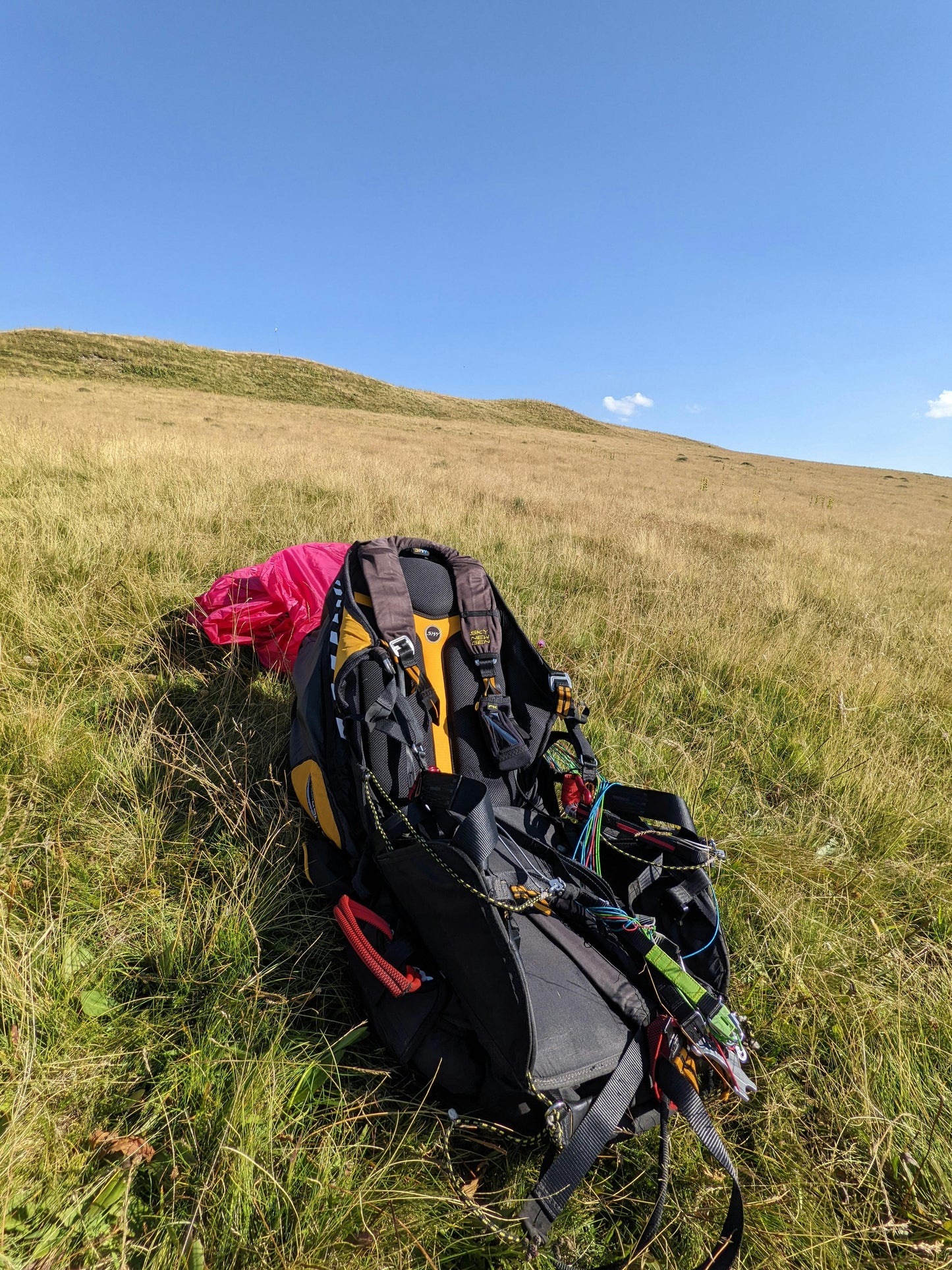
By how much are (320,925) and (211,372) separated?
4571 cm

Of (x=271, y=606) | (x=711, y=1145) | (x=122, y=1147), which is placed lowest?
(x=122, y=1147)

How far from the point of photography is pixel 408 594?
94.0 inches

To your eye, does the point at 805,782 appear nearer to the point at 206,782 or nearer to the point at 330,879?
the point at 330,879

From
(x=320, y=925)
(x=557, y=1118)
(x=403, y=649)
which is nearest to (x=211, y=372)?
(x=403, y=649)

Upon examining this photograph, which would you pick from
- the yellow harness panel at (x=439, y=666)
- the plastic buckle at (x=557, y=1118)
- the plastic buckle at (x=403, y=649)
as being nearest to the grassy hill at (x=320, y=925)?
the plastic buckle at (x=557, y=1118)

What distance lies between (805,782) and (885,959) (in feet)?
3.93

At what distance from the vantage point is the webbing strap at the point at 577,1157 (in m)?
1.27

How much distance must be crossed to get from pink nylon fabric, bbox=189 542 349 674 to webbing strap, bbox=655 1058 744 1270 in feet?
8.46

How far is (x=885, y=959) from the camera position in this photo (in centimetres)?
205

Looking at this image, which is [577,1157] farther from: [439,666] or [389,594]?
[389,594]

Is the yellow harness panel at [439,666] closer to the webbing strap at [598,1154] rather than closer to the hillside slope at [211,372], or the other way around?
the webbing strap at [598,1154]

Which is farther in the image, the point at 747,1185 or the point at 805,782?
the point at 805,782

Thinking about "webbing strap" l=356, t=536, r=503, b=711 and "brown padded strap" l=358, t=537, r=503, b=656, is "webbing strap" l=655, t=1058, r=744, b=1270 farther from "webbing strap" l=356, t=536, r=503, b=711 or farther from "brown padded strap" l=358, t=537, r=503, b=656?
"brown padded strap" l=358, t=537, r=503, b=656

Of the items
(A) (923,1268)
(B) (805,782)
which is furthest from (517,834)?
(B) (805,782)
